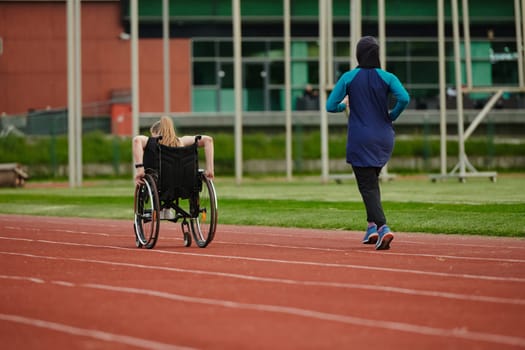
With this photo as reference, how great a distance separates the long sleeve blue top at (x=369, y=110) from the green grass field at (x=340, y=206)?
8.58 feet

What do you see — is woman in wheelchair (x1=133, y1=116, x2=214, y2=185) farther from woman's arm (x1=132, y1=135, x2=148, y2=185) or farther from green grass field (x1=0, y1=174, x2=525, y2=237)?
green grass field (x1=0, y1=174, x2=525, y2=237)

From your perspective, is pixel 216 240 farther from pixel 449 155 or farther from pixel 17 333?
pixel 449 155

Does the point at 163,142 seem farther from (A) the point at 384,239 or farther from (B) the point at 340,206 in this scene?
(B) the point at 340,206

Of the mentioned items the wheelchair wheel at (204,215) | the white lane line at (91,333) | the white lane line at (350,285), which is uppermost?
the wheelchair wheel at (204,215)

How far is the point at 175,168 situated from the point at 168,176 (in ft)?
0.37

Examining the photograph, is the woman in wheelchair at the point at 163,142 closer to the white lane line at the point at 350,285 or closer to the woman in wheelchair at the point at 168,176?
the woman in wheelchair at the point at 168,176

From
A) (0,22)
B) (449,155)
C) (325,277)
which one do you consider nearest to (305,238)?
(325,277)

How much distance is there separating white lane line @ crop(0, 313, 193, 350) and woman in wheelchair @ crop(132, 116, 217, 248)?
586 cm

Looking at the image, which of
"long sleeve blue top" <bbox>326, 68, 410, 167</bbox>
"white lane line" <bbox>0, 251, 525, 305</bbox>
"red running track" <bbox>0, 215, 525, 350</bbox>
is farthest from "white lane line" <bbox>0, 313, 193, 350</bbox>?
"long sleeve blue top" <bbox>326, 68, 410, 167</bbox>

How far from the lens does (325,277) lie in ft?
36.7

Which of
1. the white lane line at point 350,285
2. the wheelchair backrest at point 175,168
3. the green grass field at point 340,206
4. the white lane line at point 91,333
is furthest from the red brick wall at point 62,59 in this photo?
the white lane line at point 91,333

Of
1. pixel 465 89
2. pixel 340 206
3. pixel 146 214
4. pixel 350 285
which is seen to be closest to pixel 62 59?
pixel 465 89

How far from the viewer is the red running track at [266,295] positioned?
306 inches

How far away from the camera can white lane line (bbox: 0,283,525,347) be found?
7668 mm
